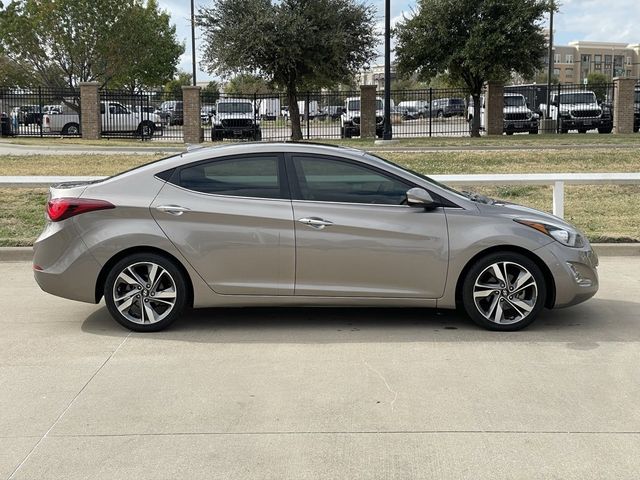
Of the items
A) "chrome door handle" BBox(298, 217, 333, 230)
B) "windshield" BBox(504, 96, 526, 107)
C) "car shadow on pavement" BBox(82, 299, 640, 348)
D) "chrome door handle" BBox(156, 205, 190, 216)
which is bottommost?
"car shadow on pavement" BBox(82, 299, 640, 348)

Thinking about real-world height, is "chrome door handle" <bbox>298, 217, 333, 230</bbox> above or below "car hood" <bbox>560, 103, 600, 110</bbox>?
below

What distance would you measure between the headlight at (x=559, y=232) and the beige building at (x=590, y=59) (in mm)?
153657

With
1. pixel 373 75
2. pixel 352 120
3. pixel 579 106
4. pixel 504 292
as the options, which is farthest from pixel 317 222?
pixel 373 75

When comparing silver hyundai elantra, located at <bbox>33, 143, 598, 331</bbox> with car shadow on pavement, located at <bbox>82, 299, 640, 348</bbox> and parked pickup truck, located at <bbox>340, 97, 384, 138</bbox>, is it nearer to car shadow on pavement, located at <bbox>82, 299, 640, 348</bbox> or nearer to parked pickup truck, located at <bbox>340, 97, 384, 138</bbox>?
car shadow on pavement, located at <bbox>82, 299, 640, 348</bbox>

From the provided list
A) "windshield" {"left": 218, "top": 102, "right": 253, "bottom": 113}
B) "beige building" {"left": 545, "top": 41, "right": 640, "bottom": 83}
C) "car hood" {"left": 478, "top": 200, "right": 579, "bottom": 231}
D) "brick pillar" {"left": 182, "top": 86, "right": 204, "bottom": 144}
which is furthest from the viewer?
"beige building" {"left": 545, "top": 41, "right": 640, "bottom": 83}

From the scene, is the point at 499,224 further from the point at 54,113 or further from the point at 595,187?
the point at 54,113

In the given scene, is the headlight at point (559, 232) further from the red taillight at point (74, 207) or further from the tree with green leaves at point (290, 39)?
the tree with green leaves at point (290, 39)

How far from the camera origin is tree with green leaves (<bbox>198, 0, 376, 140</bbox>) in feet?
93.9

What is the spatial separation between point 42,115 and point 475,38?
2084cm

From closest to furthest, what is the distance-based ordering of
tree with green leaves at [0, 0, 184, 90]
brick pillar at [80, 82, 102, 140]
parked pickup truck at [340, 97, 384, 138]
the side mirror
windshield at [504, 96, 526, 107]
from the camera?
the side mirror, brick pillar at [80, 82, 102, 140], parked pickup truck at [340, 97, 384, 138], windshield at [504, 96, 526, 107], tree with green leaves at [0, 0, 184, 90]

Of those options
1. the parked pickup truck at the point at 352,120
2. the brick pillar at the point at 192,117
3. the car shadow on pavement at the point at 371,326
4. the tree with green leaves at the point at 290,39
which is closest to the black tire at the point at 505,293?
the car shadow on pavement at the point at 371,326

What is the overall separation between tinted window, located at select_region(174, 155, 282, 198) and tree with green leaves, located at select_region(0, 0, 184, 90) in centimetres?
3952

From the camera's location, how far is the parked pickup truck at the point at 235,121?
Answer: 32.8 metres

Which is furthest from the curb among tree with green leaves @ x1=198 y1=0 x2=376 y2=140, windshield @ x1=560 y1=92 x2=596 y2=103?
windshield @ x1=560 y1=92 x2=596 y2=103
